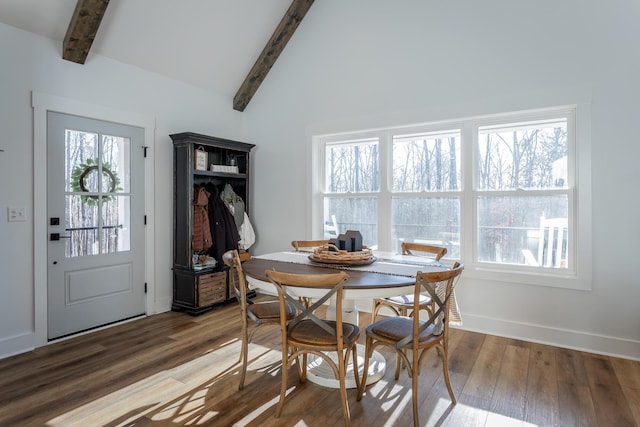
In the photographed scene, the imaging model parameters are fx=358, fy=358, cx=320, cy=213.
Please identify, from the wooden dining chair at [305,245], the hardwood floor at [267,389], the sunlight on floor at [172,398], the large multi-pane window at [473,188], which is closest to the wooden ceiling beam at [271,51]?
the large multi-pane window at [473,188]

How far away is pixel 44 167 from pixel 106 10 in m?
1.43

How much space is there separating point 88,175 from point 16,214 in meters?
0.63

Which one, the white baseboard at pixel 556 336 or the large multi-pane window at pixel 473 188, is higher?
the large multi-pane window at pixel 473 188

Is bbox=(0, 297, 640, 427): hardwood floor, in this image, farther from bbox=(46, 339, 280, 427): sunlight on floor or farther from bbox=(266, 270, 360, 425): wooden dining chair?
bbox=(266, 270, 360, 425): wooden dining chair

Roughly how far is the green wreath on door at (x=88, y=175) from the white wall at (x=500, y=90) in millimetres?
1872

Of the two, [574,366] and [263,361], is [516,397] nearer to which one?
[574,366]

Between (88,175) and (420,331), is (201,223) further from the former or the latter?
(420,331)

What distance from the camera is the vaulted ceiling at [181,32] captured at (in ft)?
9.50

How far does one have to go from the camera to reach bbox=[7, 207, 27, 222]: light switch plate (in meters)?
2.84

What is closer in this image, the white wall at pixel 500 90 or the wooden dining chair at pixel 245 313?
the wooden dining chair at pixel 245 313

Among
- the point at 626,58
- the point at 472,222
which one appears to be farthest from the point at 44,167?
the point at 626,58

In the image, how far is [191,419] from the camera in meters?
1.97

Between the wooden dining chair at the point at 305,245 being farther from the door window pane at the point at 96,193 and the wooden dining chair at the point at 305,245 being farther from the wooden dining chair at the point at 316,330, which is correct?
the door window pane at the point at 96,193

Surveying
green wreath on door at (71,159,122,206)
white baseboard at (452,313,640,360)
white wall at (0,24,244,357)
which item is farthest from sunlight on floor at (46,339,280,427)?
white baseboard at (452,313,640,360)
